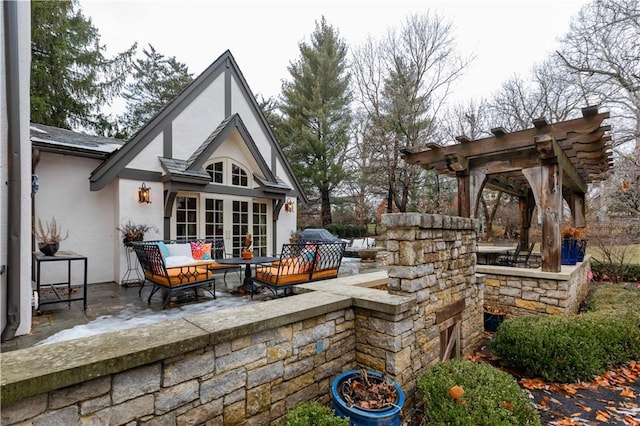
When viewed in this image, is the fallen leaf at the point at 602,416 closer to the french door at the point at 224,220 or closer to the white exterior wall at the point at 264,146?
the french door at the point at 224,220

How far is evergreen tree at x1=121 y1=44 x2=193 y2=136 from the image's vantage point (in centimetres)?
1784

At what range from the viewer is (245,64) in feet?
65.3

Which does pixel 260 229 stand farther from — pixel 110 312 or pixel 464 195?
pixel 464 195

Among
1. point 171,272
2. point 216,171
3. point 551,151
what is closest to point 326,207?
point 216,171

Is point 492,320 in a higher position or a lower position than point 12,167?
lower

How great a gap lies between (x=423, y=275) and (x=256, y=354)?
1956 millimetres

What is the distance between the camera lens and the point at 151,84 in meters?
18.3

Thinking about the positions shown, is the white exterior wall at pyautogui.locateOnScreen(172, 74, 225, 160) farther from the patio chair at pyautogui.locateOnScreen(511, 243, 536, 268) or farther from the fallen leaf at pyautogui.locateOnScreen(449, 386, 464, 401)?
the patio chair at pyautogui.locateOnScreen(511, 243, 536, 268)

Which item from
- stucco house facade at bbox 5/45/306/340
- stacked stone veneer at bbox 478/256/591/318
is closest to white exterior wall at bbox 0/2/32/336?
stucco house facade at bbox 5/45/306/340

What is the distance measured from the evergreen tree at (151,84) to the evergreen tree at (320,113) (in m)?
6.92

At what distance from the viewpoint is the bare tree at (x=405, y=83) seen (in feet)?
43.4

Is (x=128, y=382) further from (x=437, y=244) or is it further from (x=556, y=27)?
(x=556, y=27)

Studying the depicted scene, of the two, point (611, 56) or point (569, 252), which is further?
point (611, 56)

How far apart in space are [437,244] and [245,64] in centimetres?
2042
